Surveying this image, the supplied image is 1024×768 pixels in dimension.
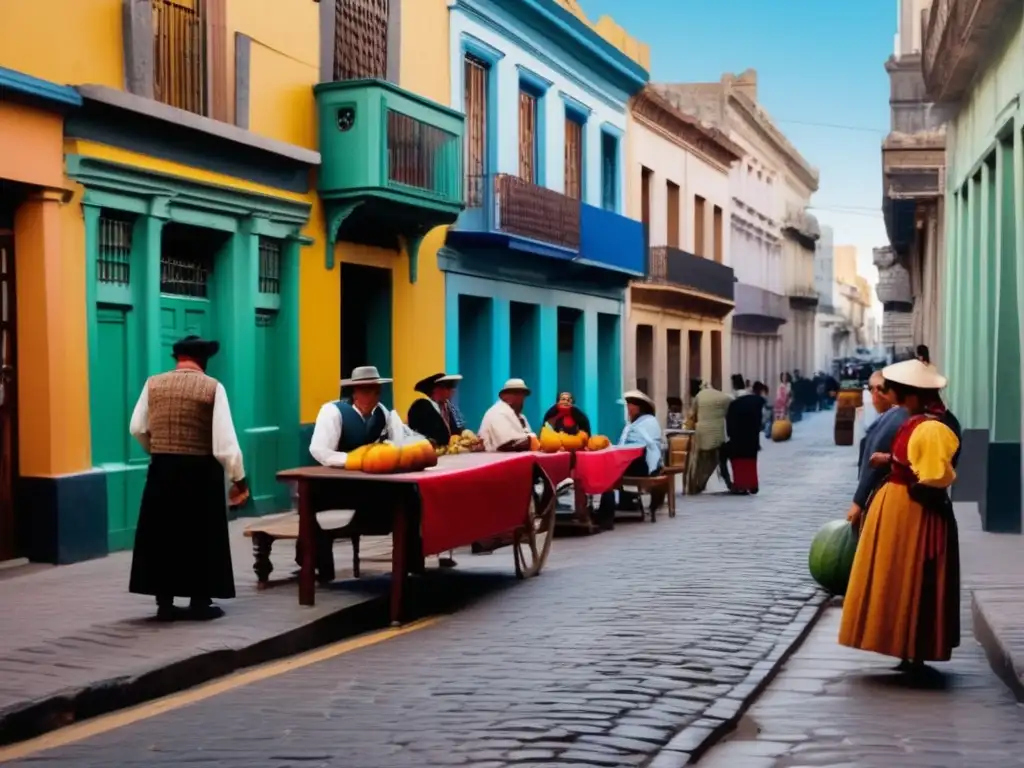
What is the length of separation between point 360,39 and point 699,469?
282 inches

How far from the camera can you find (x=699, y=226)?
36.7 m

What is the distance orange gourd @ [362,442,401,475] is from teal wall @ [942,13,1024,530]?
23.0 feet

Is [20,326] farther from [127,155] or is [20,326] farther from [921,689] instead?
[921,689]

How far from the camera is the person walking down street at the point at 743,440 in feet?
64.8

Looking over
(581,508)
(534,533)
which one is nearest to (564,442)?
(581,508)

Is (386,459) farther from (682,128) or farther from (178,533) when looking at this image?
(682,128)

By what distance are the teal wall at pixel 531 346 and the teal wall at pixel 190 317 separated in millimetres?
4976

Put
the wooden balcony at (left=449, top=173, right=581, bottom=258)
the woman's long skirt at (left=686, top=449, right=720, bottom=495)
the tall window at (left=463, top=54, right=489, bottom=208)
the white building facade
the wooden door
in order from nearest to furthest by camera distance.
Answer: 1. the wooden door
2. the woman's long skirt at (left=686, top=449, right=720, bottom=495)
3. the wooden balcony at (left=449, top=173, right=581, bottom=258)
4. the tall window at (left=463, top=54, right=489, bottom=208)
5. the white building facade

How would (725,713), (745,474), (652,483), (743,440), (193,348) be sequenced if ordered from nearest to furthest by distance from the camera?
(725,713), (193,348), (652,483), (743,440), (745,474)

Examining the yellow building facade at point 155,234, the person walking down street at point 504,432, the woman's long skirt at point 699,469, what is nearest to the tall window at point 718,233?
the woman's long skirt at point 699,469

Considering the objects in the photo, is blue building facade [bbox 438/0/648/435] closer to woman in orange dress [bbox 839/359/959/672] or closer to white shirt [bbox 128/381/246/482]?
white shirt [bbox 128/381/246/482]

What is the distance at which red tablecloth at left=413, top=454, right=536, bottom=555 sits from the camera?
921 cm

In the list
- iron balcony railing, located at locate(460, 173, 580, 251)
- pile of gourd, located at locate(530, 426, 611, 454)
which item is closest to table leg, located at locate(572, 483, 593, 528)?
pile of gourd, located at locate(530, 426, 611, 454)

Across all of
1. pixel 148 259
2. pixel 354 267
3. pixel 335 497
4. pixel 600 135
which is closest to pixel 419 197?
pixel 354 267
